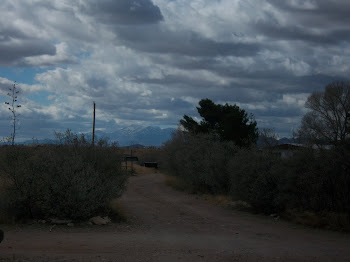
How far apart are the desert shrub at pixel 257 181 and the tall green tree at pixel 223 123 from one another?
61.1 feet

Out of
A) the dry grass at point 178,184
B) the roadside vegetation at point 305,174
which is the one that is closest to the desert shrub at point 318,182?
the roadside vegetation at point 305,174

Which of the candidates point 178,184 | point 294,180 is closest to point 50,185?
point 294,180

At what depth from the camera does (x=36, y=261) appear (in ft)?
29.5

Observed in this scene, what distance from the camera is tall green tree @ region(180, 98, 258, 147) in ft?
137

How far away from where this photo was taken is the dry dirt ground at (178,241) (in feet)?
32.5

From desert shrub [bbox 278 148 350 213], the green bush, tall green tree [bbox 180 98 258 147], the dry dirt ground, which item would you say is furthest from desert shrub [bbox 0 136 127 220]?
tall green tree [bbox 180 98 258 147]

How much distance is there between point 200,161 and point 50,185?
54.1ft

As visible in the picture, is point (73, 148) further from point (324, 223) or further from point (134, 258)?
point (324, 223)

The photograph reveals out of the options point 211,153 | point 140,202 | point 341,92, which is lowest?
point 140,202

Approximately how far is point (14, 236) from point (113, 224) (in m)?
3.76

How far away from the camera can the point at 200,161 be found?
98.7 feet

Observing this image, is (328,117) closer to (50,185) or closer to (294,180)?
(294,180)

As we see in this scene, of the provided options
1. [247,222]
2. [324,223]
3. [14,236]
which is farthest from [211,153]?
[14,236]

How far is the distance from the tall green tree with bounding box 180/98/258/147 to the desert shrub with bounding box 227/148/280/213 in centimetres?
1862
